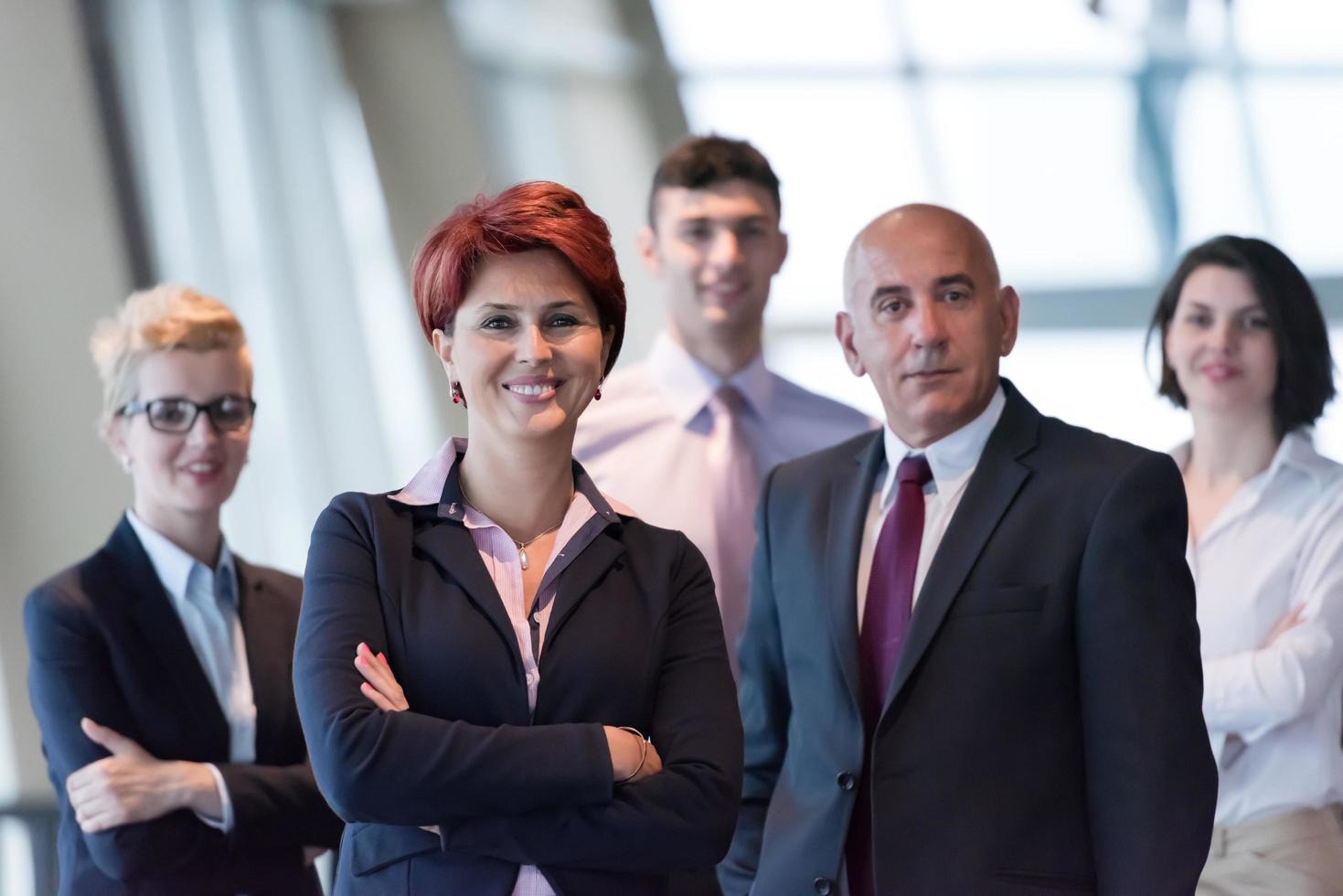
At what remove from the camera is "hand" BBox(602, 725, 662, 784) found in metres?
2.27

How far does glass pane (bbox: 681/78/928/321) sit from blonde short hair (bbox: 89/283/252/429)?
9.68 ft

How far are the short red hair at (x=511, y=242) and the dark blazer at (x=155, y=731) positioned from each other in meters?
1.24

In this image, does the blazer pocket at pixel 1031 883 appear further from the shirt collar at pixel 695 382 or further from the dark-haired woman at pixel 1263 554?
the shirt collar at pixel 695 382

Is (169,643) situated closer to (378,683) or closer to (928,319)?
Answer: (378,683)

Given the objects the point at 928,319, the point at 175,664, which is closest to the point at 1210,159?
the point at 928,319

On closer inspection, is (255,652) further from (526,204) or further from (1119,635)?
(1119,635)

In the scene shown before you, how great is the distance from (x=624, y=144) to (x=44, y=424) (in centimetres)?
242

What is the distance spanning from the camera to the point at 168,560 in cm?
346

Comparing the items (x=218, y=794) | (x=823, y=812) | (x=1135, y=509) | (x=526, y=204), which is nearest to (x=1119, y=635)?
(x=1135, y=509)

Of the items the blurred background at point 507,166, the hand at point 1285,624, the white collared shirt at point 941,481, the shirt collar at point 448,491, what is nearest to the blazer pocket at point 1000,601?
the white collared shirt at point 941,481

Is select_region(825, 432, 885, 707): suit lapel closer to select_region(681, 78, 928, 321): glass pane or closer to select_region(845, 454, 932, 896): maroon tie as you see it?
select_region(845, 454, 932, 896): maroon tie

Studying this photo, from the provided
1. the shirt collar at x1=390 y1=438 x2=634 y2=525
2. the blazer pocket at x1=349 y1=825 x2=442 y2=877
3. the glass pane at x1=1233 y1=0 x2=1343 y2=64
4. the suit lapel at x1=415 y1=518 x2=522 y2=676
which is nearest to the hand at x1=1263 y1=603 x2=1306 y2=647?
the shirt collar at x1=390 y1=438 x2=634 y2=525

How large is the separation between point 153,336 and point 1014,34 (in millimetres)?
3805

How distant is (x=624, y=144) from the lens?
20.9 ft
